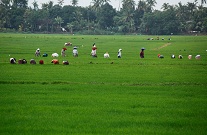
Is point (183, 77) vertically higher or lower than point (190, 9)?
lower

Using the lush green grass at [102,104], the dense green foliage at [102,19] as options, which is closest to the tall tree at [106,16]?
the dense green foliage at [102,19]

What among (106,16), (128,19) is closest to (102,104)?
(128,19)

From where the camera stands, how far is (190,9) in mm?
143625

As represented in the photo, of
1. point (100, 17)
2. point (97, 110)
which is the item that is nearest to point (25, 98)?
point (97, 110)

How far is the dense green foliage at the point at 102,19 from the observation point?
12319cm

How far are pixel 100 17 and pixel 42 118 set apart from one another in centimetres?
12630

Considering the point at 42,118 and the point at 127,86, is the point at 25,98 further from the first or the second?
the point at 127,86

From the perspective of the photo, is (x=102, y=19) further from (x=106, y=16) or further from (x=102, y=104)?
(x=102, y=104)

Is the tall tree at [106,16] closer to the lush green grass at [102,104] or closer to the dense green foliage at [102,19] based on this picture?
the dense green foliage at [102,19]

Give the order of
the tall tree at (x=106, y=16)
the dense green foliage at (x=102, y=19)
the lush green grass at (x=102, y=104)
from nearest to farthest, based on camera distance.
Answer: the lush green grass at (x=102, y=104) → the dense green foliage at (x=102, y=19) → the tall tree at (x=106, y=16)

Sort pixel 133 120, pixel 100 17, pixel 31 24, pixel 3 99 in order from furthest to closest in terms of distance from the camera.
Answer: pixel 100 17 < pixel 31 24 < pixel 3 99 < pixel 133 120

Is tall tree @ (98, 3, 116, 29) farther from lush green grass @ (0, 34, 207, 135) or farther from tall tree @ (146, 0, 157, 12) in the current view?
lush green grass @ (0, 34, 207, 135)

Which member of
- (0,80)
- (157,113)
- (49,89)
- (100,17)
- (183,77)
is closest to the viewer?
(157,113)

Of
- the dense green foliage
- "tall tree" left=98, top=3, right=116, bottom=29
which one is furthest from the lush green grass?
"tall tree" left=98, top=3, right=116, bottom=29
